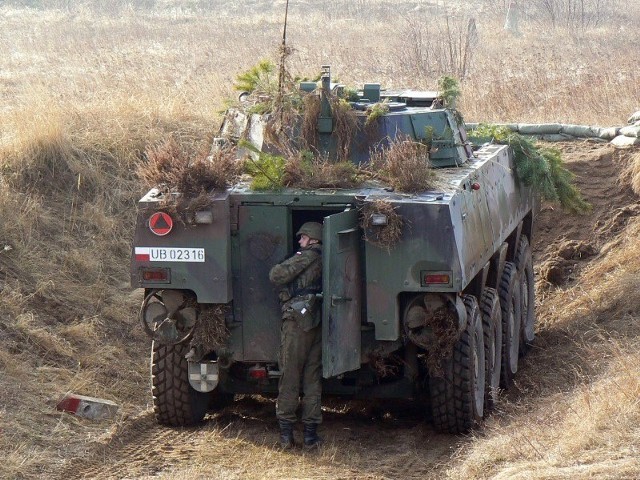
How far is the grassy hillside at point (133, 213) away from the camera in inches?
303

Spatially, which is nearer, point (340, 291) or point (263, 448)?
point (340, 291)

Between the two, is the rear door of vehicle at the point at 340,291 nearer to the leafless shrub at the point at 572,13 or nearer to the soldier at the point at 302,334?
the soldier at the point at 302,334

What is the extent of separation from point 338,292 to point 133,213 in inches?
223

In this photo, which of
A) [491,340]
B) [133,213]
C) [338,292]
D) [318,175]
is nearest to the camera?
[338,292]

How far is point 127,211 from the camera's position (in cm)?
1286

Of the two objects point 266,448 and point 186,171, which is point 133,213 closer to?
point 186,171

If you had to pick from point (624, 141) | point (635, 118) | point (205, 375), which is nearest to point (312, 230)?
point (205, 375)

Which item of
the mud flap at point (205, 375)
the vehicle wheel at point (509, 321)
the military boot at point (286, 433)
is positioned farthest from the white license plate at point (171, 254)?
the vehicle wheel at point (509, 321)

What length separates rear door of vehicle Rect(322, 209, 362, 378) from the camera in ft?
24.9

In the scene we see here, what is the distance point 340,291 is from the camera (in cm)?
771

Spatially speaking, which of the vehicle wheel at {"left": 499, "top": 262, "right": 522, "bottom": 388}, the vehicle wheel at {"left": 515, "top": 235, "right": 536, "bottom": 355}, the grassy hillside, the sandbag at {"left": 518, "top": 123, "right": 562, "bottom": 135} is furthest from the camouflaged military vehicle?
the sandbag at {"left": 518, "top": 123, "right": 562, "bottom": 135}

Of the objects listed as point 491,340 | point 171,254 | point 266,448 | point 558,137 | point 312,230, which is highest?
point 558,137

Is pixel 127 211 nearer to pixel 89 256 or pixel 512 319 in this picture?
pixel 89 256

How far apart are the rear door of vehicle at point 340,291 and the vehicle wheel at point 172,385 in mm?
1136
